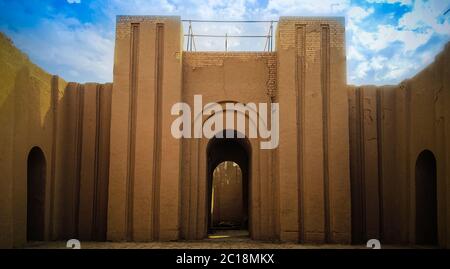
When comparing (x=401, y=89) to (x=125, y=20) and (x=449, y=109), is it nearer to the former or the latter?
(x=449, y=109)

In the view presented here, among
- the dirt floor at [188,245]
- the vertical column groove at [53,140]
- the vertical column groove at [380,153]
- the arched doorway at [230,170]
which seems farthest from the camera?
the arched doorway at [230,170]

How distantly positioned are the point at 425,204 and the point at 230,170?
12.8m

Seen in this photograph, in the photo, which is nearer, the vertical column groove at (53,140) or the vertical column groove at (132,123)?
the vertical column groove at (132,123)

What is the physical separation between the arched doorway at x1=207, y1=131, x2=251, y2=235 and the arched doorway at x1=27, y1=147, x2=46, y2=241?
4.84 meters

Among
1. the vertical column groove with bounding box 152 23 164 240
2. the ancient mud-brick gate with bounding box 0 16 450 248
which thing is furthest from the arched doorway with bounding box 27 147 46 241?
the vertical column groove with bounding box 152 23 164 240

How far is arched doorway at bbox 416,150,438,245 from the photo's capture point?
11.2m

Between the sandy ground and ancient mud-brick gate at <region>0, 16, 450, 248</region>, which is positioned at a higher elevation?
ancient mud-brick gate at <region>0, 16, 450, 248</region>

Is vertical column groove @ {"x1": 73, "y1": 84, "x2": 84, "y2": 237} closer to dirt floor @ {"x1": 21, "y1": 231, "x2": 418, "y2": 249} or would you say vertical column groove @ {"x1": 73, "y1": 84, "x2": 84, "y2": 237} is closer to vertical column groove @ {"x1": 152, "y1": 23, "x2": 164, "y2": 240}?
dirt floor @ {"x1": 21, "y1": 231, "x2": 418, "y2": 249}

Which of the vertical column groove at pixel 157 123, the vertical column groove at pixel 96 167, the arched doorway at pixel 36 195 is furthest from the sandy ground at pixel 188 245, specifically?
the vertical column groove at pixel 96 167

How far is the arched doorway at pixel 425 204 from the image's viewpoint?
1123 cm

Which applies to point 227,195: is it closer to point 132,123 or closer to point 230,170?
point 230,170

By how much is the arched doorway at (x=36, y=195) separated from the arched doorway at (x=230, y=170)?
4845mm

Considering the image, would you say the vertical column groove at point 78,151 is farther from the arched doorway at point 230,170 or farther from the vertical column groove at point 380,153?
the vertical column groove at point 380,153

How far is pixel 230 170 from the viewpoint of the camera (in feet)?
75.3
